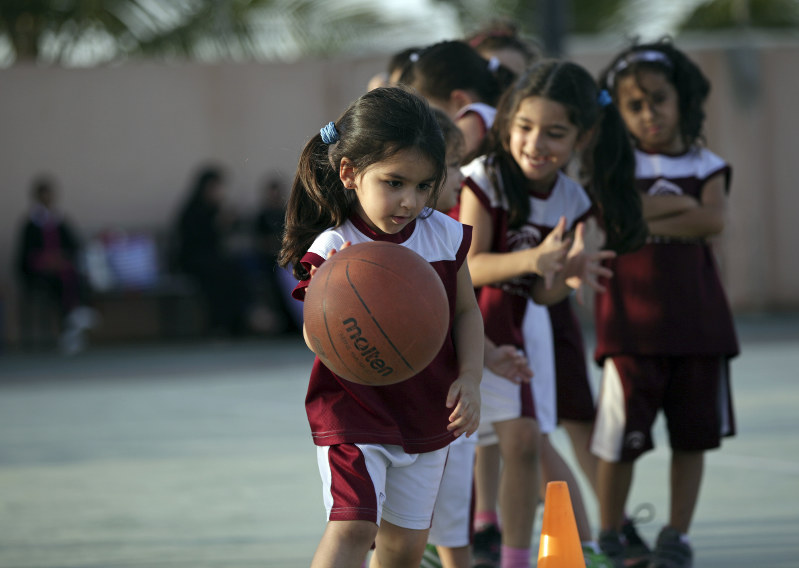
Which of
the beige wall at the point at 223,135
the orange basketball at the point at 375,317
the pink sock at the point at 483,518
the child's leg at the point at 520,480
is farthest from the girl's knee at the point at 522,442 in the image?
the beige wall at the point at 223,135

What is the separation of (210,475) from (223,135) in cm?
866

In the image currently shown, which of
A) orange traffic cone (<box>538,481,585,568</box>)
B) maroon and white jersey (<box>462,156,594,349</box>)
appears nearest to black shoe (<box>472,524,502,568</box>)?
maroon and white jersey (<box>462,156,594,349</box>)

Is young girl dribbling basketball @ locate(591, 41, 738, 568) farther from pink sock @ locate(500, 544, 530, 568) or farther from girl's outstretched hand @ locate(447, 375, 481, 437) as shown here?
girl's outstretched hand @ locate(447, 375, 481, 437)

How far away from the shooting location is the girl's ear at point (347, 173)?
9.02 ft

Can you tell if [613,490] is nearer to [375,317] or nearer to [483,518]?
[483,518]

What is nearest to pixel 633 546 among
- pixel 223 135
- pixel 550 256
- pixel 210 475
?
pixel 550 256

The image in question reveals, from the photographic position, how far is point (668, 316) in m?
3.88

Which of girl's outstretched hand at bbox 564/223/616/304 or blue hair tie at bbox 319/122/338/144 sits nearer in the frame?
blue hair tie at bbox 319/122/338/144

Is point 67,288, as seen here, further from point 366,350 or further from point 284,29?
point 366,350

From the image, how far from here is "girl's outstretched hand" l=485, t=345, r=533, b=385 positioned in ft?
10.6

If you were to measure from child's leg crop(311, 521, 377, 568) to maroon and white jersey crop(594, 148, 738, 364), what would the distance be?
158cm

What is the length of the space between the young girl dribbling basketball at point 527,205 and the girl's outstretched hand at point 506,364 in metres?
0.23

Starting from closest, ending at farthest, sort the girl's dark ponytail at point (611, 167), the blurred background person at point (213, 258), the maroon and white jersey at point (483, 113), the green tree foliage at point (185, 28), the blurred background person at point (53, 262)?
the girl's dark ponytail at point (611, 167) < the maroon and white jersey at point (483, 113) < the blurred background person at point (53, 262) < the blurred background person at point (213, 258) < the green tree foliage at point (185, 28)

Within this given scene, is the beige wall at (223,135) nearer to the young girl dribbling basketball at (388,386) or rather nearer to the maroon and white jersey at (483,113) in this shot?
the maroon and white jersey at (483,113)
